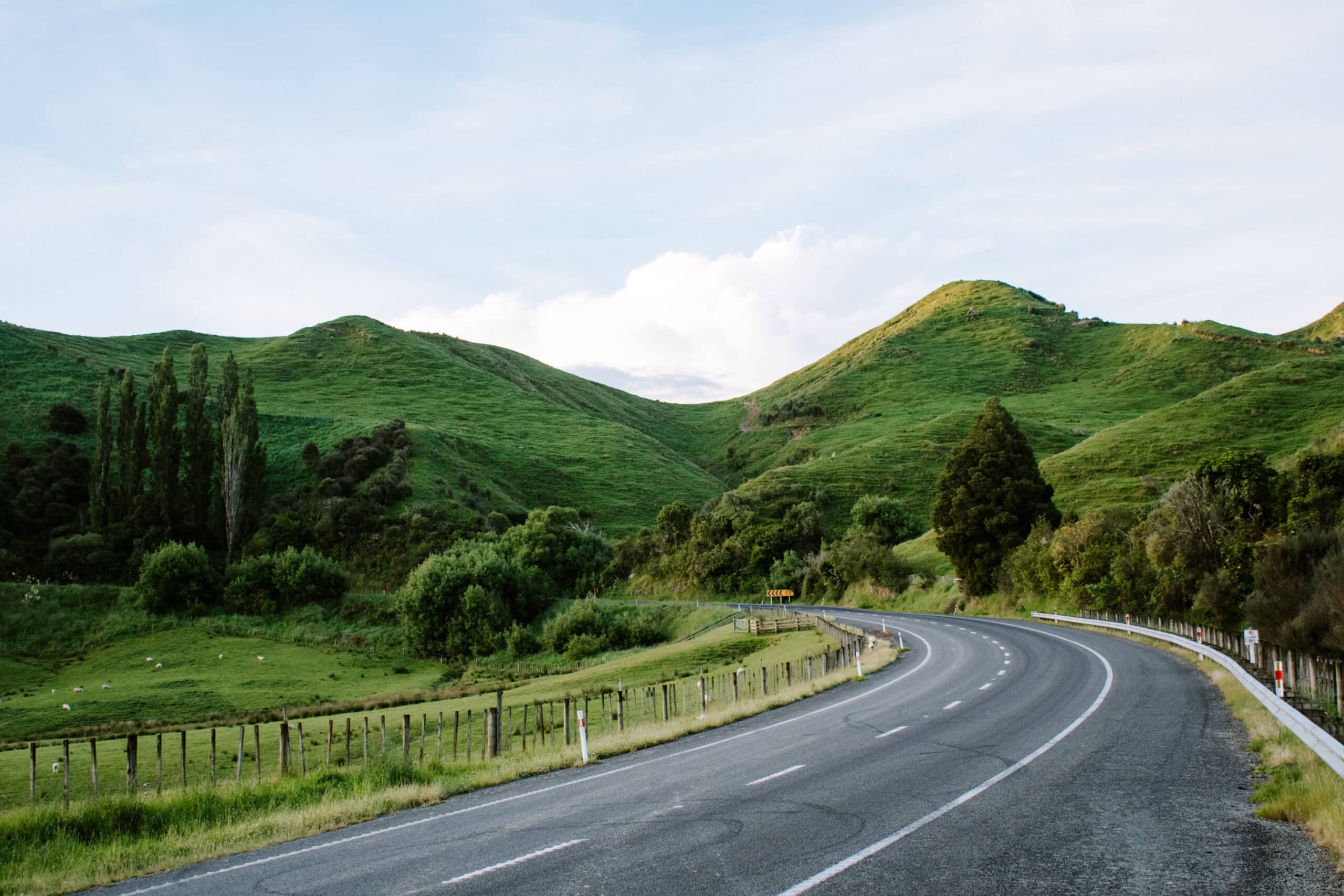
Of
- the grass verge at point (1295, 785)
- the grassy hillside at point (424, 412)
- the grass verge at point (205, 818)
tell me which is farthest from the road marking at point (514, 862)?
the grassy hillside at point (424, 412)

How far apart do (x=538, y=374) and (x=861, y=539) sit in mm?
131069

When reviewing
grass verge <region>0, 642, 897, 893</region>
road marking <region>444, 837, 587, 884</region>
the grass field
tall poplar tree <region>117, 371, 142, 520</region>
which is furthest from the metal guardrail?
tall poplar tree <region>117, 371, 142, 520</region>

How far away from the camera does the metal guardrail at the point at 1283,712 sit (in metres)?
10.0

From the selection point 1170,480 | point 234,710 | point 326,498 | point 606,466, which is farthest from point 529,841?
point 606,466

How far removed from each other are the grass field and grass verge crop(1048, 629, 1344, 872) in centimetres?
1691

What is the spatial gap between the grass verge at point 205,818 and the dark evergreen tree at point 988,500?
45.0 metres

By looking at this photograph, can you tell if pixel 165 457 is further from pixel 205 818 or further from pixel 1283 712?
pixel 1283 712

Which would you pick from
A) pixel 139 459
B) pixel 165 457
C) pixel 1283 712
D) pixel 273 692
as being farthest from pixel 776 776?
pixel 139 459

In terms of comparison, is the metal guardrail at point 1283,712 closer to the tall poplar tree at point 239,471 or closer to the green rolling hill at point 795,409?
the green rolling hill at point 795,409

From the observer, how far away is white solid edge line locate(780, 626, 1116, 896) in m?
7.64

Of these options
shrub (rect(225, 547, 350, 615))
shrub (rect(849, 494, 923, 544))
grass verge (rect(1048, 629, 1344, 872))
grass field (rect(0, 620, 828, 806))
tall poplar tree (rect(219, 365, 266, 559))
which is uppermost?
tall poplar tree (rect(219, 365, 266, 559))

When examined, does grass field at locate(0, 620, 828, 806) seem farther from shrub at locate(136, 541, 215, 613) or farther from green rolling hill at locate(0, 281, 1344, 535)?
green rolling hill at locate(0, 281, 1344, 535)

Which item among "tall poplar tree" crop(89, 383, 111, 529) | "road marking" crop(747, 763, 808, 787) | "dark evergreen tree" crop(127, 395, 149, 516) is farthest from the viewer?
"dark evergreen tree" crop(127, 395, 149, 516)

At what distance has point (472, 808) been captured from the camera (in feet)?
41.1
